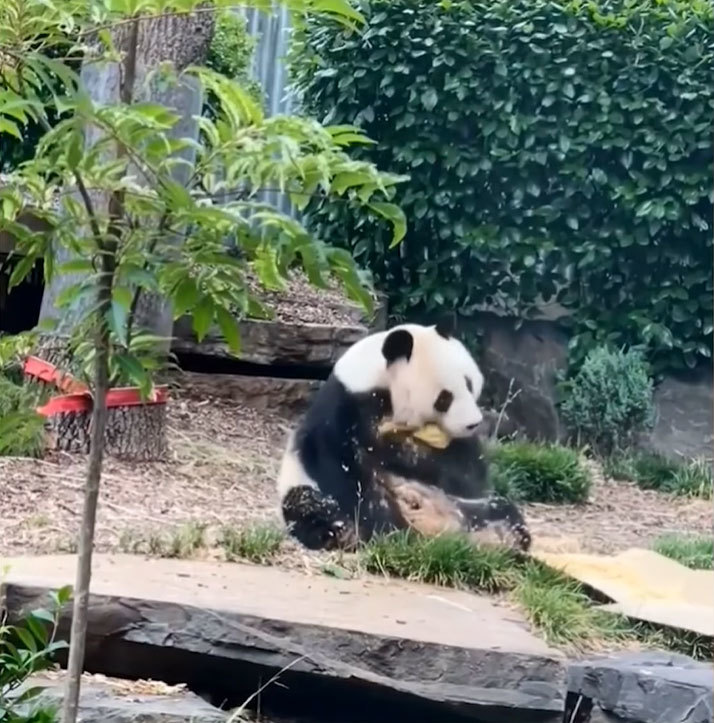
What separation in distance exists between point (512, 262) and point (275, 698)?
4127 mm

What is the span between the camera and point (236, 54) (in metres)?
6.86

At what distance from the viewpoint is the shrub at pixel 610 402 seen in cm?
669

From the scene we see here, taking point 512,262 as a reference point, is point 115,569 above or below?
below

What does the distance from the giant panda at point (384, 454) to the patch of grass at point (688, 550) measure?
2.56 ft

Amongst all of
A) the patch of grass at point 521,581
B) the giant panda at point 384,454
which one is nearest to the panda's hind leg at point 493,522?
the giant panda at point 384,454

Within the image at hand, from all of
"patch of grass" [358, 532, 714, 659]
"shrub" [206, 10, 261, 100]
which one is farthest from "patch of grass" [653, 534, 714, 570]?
"shrub" [206, 10, 261, 100]

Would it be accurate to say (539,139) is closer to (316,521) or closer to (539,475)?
(539,475)

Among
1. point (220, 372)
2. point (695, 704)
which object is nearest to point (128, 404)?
point (220, 372)

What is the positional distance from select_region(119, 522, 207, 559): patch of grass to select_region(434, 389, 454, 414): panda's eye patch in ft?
2.84

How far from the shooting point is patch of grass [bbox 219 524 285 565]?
3902mm

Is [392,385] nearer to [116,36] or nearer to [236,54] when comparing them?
[116,36]

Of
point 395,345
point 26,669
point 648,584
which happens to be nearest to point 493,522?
point 648,584

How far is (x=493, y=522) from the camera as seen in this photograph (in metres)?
4.17

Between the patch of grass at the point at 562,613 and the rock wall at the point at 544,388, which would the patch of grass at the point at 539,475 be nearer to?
the rock wall at the point at 544,388
